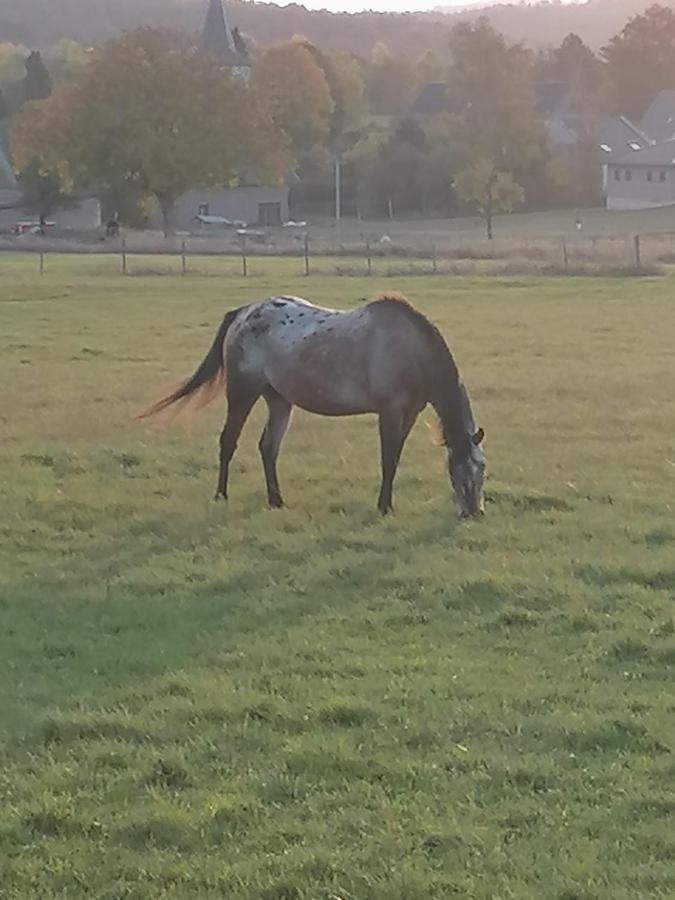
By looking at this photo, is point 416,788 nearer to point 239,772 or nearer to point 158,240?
point 239,772

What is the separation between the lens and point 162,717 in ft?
19.1

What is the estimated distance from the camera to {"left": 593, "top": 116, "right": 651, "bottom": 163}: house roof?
271ft

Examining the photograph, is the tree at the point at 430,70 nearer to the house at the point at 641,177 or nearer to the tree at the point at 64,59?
the tree at the point at 64,59

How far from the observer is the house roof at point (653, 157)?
7975 centimetres

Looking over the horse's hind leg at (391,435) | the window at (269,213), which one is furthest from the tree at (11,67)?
the horse's hind leg at (391,435)

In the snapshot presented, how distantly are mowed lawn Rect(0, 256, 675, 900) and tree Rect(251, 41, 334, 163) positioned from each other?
2792 inches

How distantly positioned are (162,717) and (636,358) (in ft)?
48.9

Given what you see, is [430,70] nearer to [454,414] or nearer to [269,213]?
[269,213]

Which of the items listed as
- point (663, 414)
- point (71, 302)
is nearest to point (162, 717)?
point (663, 414)

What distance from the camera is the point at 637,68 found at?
312ft

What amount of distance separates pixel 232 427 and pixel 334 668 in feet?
14.3

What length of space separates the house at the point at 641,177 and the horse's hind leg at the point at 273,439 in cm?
7245

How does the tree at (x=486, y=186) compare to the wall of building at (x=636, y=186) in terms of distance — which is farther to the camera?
the wall of building at (x=636, y=186)

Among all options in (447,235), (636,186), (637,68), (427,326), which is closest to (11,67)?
(637,68)
